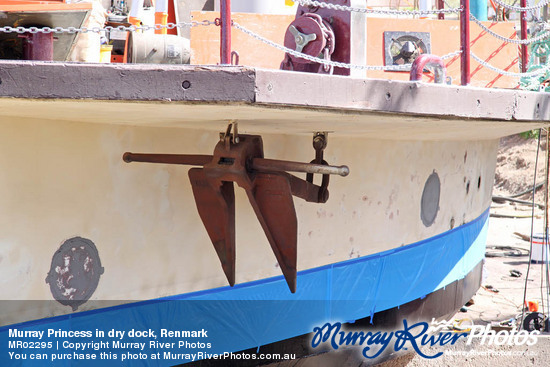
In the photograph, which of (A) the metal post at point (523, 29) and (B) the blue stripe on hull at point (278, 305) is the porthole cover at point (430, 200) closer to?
(B) the blue stripe on hull at point (278, 305)

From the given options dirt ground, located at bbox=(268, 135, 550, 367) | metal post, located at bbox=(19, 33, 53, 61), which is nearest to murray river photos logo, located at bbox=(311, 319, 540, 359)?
dirt ground, located at bbox=(268, 135, 550, 367)

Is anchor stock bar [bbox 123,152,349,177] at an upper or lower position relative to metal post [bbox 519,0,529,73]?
lower

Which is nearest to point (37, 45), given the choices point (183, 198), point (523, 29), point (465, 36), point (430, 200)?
point (183, 198)

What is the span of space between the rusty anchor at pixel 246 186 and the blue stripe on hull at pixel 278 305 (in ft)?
1.68

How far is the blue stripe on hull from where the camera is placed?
3.53m

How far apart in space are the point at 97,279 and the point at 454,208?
408 cm

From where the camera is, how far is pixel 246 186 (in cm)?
326

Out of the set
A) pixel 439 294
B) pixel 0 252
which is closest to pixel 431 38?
pixel 439 294

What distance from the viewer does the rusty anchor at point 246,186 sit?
3.26 metres

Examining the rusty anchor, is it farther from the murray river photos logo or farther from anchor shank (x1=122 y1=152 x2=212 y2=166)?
the murray river photos logo

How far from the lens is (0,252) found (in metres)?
3.11

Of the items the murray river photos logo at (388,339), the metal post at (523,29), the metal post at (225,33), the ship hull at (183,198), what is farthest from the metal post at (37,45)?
the metal post at (523,29)

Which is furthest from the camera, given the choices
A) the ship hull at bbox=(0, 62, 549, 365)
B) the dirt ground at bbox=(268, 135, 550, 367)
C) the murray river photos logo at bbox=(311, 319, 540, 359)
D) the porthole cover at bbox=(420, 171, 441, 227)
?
the porthole cover at bbox=(420, 171, 441, 227)

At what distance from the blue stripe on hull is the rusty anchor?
1.68 feet
